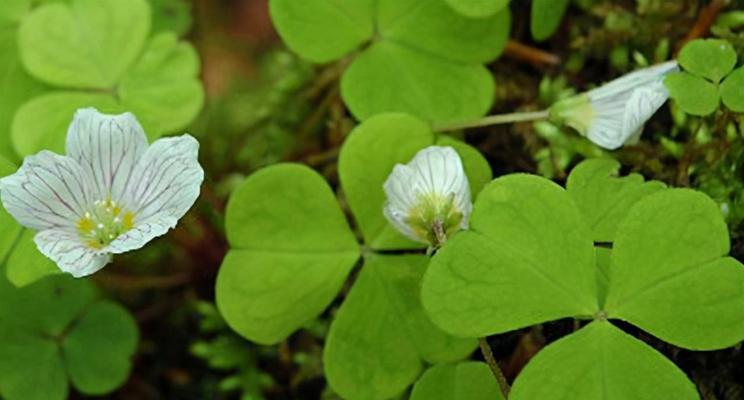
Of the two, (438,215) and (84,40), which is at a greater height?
(438,215)

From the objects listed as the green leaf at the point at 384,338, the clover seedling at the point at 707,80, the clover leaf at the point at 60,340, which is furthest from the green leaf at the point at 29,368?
the clover seedling at the point at 707,80

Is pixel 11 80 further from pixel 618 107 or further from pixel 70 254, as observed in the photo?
pixel 618 107

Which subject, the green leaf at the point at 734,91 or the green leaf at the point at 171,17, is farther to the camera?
the green leaf at the point at 171,17

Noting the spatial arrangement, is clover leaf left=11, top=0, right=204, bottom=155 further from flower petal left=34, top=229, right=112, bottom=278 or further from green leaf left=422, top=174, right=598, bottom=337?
green leaf left=422, top=174, right=598, bottom=337

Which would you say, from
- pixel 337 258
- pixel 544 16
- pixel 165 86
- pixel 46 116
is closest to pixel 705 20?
pixel 544 16

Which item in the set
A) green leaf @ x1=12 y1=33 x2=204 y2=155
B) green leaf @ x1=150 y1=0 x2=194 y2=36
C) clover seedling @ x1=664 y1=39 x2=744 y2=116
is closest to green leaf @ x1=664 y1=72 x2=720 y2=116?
clover seedling @ x1=664 y1=39 x2=744 y2=116

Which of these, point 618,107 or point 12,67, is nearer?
point 618,107

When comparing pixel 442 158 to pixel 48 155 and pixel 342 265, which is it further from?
pixel 48 155

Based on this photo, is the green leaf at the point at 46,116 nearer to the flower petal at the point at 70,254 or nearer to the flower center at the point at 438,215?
the flower petal at the point at 70,254
